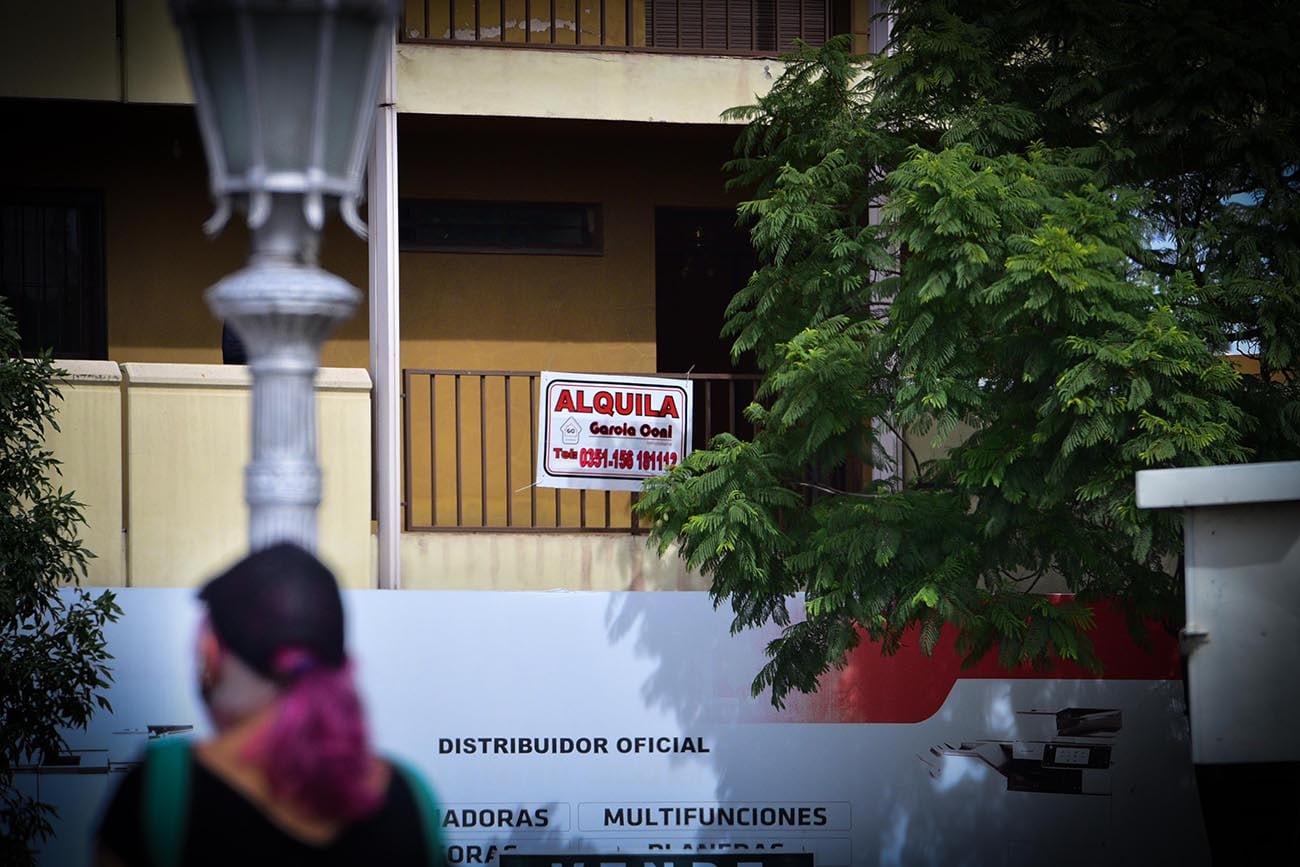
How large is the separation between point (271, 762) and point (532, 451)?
10.4m

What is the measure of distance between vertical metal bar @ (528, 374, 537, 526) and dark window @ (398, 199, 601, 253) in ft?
4.01

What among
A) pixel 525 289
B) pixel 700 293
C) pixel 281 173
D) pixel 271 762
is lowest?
pixel 271 762

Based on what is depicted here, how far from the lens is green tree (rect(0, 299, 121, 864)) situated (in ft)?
28.4

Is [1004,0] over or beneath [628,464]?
over

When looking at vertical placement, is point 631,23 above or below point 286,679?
above

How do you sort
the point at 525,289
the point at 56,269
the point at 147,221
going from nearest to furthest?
the point at 56,269 → the point at 147,221 → the point at 525,289

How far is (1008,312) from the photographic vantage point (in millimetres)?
8383

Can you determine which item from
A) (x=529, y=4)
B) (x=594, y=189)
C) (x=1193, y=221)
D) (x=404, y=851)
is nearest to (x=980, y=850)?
(x=1193, y=221)

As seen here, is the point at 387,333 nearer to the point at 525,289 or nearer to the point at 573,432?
the point at 573,432

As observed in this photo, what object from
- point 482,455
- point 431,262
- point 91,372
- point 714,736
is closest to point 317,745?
point 714,736

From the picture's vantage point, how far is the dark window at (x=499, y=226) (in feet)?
44.4

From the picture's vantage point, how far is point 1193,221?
9.66 meters

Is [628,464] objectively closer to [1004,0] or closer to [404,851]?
[1004,0]

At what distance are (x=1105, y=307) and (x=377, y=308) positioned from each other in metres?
5.49
